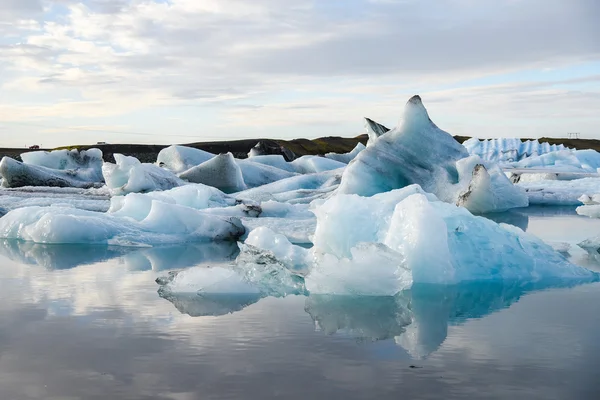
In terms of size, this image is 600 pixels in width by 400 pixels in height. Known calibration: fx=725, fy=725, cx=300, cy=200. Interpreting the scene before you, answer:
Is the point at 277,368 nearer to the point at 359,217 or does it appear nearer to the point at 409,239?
the point at 409,239

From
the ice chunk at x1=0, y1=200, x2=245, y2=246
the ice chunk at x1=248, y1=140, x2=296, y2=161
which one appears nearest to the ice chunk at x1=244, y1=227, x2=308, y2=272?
the ice chunk at x1=0, y1=200, x2=245, y2=246

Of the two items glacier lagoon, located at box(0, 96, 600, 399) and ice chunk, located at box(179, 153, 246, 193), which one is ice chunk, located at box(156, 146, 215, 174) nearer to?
ice chunk, located at box(179, 153, 246, 193)

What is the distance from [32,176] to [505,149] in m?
23.0

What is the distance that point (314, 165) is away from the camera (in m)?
20.3

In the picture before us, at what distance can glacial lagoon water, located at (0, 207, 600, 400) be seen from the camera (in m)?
2.67

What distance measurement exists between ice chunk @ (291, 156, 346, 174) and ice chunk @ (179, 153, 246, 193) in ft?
14.6

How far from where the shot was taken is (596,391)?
264cm

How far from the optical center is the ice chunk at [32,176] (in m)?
15.6

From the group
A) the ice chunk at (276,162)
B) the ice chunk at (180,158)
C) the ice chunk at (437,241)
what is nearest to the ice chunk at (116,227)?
the ice chunk at (437,241)

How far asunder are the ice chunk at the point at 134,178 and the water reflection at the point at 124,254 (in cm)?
587

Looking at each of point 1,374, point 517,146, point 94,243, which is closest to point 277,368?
point 1,374

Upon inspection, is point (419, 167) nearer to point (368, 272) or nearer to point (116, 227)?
point (116, 227)

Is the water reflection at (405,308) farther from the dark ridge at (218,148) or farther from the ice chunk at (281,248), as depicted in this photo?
the dark ridge at (218,148)

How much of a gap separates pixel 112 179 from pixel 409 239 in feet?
33.4
